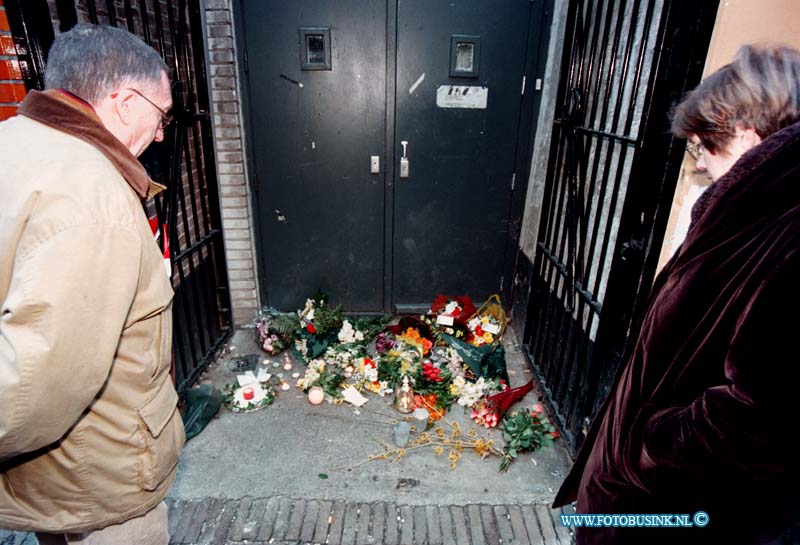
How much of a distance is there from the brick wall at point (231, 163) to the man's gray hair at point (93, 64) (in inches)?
88.7

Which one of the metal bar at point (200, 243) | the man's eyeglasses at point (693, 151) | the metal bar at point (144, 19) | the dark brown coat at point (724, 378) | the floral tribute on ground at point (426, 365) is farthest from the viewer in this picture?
the metal bar at point (200, 243)

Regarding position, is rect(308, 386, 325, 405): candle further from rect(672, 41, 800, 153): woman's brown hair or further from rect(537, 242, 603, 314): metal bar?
rect(672, 41, 800, 153): woman's brown hair

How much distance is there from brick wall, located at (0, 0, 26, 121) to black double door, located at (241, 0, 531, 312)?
1.90 meters

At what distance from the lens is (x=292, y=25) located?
3445mm

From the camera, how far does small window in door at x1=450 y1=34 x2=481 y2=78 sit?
350 cm

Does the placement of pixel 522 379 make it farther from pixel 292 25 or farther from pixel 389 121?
pixel 292 25

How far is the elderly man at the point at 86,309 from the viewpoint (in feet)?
3.46

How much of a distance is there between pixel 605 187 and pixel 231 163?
2.83 meters

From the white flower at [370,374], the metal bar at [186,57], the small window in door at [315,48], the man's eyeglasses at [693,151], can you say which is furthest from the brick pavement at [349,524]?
the small window in door at [315,48]

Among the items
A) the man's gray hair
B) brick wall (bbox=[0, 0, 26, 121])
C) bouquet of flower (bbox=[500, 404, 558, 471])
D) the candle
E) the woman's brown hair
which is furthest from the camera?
the candle

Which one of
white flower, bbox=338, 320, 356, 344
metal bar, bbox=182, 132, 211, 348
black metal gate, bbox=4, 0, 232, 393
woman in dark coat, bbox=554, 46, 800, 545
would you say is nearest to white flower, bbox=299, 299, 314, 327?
white flower, bbox=338, 320, 356, 344

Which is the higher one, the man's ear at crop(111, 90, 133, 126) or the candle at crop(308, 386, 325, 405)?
the man's ear at crop(111, 90, 133, 126)

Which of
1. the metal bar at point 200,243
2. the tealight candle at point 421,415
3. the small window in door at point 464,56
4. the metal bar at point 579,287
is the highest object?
the small window in door at point 464,56

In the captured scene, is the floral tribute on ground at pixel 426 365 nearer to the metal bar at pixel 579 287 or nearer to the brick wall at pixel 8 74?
the metal bar at pixel 579 287
